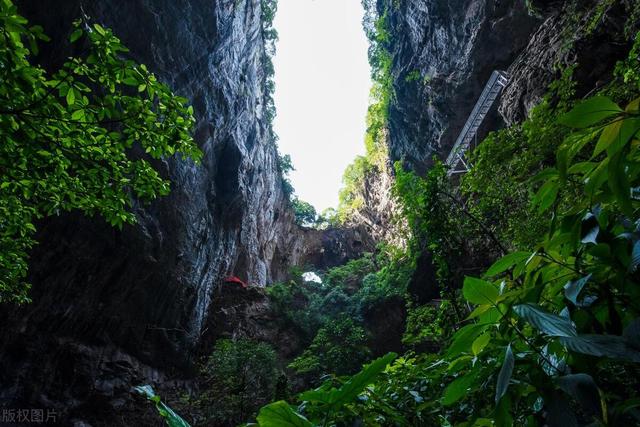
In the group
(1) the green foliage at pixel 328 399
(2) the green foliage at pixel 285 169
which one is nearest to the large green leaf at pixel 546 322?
(1) the green foliage at pixel 328 399

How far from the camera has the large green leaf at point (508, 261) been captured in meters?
0.69

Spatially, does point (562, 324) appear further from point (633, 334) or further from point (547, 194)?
point (547, 194)

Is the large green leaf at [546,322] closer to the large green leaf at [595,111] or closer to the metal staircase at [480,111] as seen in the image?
the large green leaf at [595,111]

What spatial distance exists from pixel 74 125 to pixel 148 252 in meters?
7.00

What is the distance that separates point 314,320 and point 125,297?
25.4 ft

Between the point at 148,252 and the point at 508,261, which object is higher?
the point at 148,252

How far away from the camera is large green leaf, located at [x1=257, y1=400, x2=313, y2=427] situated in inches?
→ 20.9

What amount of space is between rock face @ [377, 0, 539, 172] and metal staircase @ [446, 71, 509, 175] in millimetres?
643

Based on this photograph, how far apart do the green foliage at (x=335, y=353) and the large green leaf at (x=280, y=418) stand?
1072 centimetres

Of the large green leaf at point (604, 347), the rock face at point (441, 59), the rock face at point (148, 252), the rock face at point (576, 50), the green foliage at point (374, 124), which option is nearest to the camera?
the large green leaf at point (604, 347)

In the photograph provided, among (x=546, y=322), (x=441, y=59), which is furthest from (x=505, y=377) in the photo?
(x=441, y=59)

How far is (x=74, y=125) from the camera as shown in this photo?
8.13 feet

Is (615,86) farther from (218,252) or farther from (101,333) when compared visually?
(218,252)

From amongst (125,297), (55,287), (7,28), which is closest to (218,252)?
(125,297)
